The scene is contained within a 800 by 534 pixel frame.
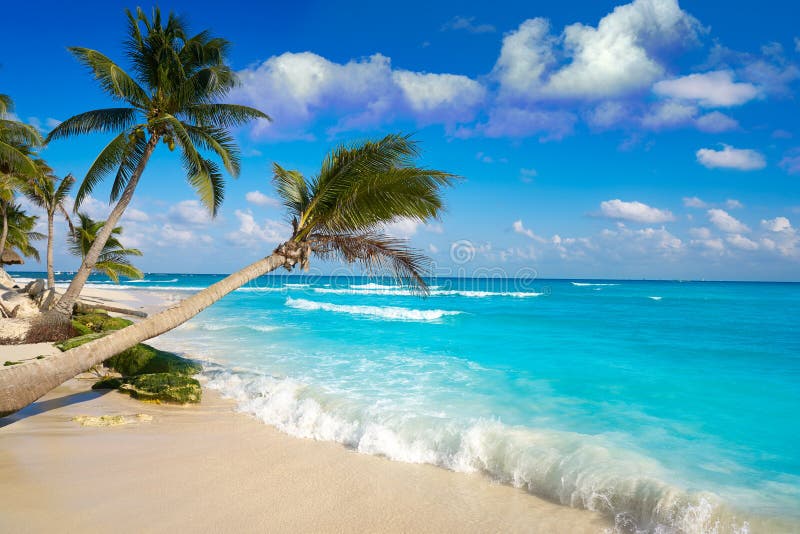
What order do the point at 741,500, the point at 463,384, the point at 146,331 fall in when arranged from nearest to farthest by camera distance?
the point at 741,500 → the point at 146,331 → the point at 463,384

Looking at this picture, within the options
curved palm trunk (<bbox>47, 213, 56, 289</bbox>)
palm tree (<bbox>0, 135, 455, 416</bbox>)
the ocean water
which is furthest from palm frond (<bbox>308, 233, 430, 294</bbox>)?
curved palm trunk (<bbox>47, 213, 56, 289</bbox>)

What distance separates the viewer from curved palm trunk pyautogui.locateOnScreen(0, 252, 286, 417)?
15.9 ft

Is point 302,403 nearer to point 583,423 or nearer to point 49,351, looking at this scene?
point 583,423

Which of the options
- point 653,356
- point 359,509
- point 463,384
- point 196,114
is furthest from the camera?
point 653,356

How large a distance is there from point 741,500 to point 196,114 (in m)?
14.7

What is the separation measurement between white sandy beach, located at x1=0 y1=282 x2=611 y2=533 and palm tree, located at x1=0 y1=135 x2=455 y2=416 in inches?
73.7

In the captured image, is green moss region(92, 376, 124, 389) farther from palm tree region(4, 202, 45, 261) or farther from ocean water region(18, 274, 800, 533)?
palm tree region(4, 202, 45, 261)

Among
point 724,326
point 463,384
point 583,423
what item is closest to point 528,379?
point 463,384

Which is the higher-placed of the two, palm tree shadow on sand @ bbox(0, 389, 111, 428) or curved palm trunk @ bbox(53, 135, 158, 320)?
curved palm trunk @ bbox(53, 135, 158, 320)

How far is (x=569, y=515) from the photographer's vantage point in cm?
456

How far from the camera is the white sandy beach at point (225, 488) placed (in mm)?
4031

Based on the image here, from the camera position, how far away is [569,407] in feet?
28.4

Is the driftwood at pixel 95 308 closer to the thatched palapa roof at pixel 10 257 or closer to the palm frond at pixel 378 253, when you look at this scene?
the palm frond at pixel 378 253

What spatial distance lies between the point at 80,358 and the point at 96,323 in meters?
10.0
